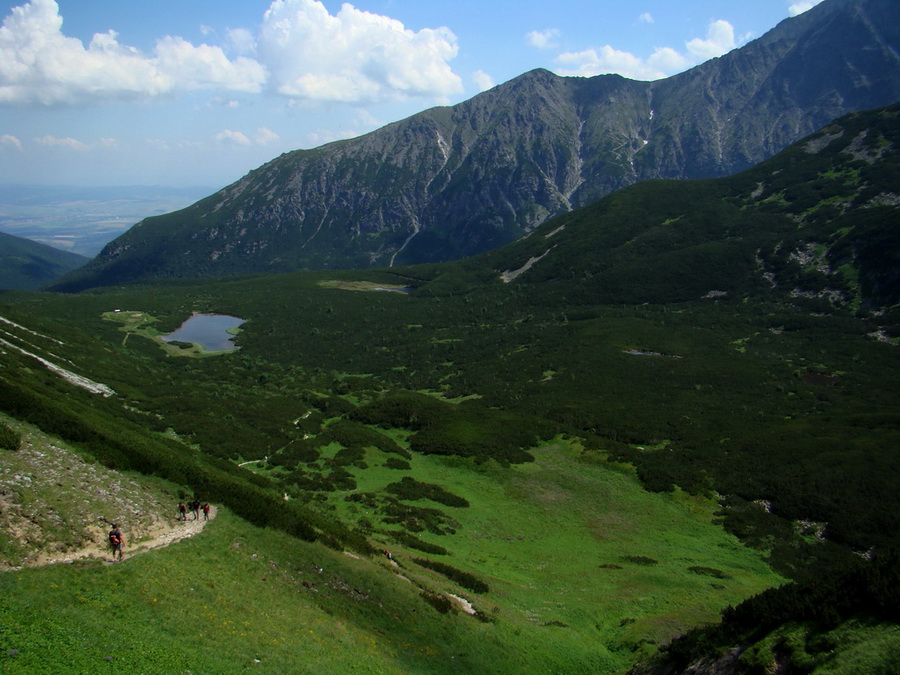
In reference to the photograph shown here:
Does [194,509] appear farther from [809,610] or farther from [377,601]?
[809,610]

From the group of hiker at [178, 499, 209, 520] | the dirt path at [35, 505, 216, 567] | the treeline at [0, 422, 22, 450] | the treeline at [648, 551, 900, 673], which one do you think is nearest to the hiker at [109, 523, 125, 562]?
the dirt path at [35, 505, 216, 567]

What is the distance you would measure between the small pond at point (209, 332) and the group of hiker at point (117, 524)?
397 ft

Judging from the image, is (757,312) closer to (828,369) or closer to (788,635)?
(828,369)

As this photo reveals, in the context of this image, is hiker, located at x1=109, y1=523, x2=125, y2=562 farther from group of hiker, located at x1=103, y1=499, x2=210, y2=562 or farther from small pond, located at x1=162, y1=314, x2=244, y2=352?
small pond, located at x1=162, y1=314, x2=244, y2=352

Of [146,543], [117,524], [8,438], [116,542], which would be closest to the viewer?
[116,542]

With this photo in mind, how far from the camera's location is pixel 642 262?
634 ft

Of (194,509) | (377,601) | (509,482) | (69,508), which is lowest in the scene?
(509,482)

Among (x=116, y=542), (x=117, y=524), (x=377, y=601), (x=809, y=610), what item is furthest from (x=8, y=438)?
(x=809, y=610)

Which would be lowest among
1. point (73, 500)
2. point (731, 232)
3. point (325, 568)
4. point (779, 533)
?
point (779, 533)

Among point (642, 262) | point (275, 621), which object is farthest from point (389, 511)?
point (642, 262)

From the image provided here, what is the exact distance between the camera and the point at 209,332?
166 meters

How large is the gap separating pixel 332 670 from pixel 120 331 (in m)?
155

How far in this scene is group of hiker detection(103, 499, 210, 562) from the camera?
909 inches

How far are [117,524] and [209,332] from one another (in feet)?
499
